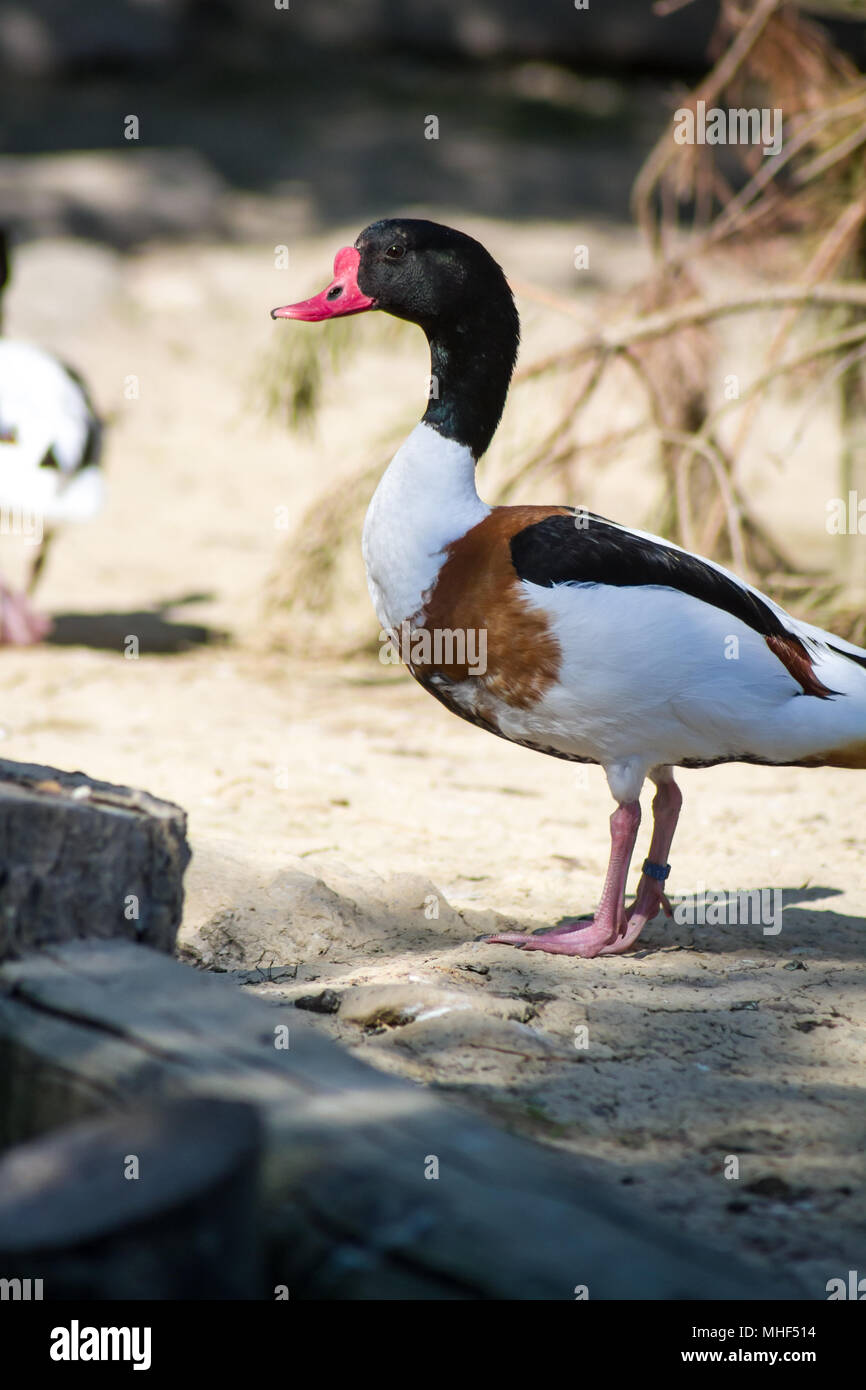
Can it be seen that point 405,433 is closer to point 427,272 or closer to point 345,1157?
point 427,272

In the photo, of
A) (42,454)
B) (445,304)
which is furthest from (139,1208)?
(42,454)

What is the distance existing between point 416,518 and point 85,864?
1.32m

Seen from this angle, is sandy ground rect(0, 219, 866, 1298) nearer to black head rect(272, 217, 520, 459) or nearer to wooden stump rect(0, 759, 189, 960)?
wooden stump rect(0, 759, 189, 960)

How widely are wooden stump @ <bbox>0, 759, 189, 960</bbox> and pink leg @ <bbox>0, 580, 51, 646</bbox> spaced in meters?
3.97

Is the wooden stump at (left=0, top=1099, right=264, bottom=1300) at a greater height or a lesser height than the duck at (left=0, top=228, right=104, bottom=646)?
lesser

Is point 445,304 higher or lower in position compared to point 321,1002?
higher

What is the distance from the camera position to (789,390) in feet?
20.9

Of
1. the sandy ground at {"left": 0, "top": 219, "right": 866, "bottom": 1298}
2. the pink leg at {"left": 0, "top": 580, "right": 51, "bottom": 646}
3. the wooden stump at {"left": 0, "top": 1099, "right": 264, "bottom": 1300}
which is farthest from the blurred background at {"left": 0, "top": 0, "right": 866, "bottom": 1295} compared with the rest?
the wooden stump at {"left": 0, "top": 1099, "right": 264, "bottom": 1300}

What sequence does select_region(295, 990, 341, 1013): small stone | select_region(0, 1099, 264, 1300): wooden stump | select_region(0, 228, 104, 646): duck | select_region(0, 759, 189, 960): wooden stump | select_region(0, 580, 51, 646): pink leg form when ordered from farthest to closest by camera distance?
select_region(0, 228, 104, 646): duck, select_region(0, 580, 51, 646): pink leg, select_region(295, 990, 341, 1013): small stone, select_region(0, 759, 189, 960): wooden stump, select_region(0, 1099, 264, 1300): wooden stump

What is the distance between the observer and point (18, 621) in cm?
604

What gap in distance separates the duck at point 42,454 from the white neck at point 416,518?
3.31 meters

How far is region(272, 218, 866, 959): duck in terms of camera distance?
9.66ft

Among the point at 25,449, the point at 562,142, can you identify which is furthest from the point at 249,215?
the point at 25,449

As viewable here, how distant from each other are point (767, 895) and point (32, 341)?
786 cm
